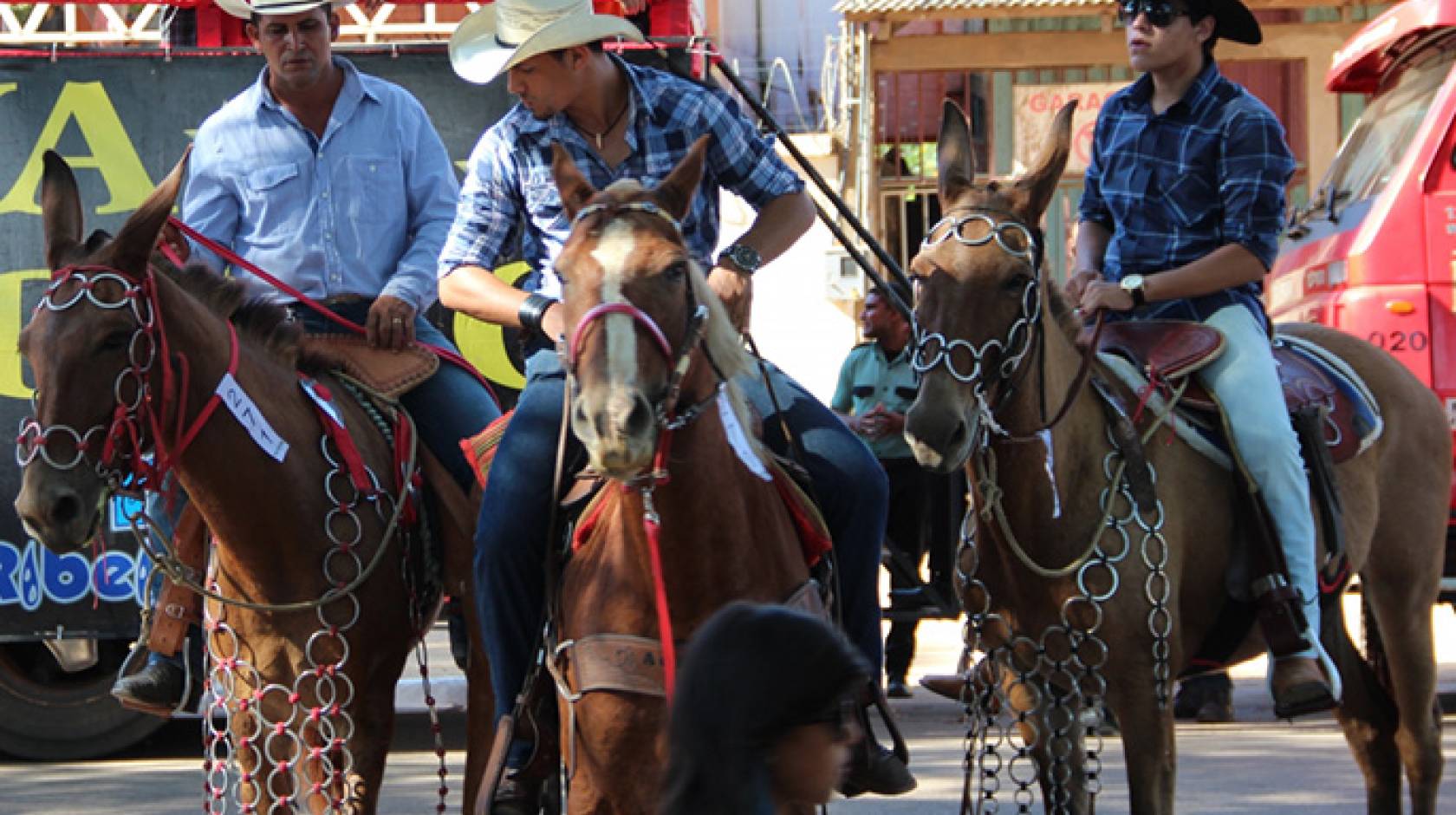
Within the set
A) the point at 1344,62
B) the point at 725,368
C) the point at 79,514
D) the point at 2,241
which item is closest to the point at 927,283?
the point at 725,368

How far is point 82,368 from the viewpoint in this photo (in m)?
5.37

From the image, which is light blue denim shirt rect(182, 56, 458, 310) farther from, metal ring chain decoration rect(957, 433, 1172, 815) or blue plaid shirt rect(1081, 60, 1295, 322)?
blue plaid shirt rect(1081, 60, 1295, 322)

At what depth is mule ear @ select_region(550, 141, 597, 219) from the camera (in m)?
4.68

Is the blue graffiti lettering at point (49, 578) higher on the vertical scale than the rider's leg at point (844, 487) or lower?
lower

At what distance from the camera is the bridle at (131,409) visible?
17.4 feet

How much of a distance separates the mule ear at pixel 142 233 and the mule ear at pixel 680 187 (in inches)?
62.1

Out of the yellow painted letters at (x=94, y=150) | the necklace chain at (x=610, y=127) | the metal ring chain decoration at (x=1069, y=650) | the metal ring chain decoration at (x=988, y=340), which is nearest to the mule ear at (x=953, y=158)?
the metal ring chain decoration at (x=988, y=340)

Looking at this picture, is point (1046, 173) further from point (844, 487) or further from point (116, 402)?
point (116, 402)

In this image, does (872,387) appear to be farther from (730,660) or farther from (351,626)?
(730,660)

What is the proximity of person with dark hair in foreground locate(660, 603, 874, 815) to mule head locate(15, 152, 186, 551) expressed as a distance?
2871mm

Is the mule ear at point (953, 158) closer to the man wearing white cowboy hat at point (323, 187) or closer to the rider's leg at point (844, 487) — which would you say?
the rider's leg at point (844, 487)

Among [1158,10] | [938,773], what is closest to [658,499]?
[1158,10]

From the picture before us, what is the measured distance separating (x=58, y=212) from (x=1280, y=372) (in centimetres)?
394

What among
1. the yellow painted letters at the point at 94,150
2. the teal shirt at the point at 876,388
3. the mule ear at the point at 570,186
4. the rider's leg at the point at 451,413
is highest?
the yellow painted letters at the point at 94,150
